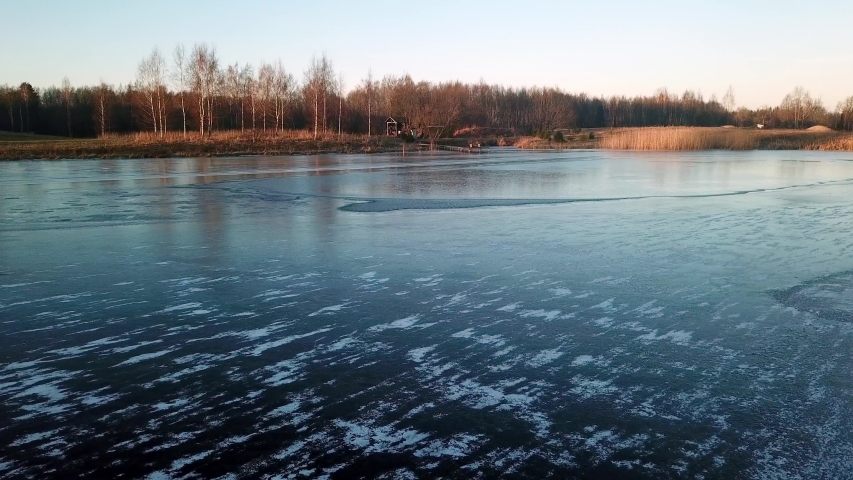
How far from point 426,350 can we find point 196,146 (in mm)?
35056

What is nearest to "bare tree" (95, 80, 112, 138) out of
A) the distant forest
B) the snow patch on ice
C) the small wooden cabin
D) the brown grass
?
the distant forest

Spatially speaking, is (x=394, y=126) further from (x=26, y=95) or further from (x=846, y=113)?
(x=846, y=113)

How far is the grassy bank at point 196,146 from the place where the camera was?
102 ft

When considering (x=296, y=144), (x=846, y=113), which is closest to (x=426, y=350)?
(x=296, y=144)

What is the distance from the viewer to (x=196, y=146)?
117ft

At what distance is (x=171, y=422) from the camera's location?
3002 millimetres

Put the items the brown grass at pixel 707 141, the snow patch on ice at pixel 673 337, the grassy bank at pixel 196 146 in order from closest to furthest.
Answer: the snow patch on ice at pixel 673 337
the grassy bank at pixel 196 146
the brown grass at pixel 707 141

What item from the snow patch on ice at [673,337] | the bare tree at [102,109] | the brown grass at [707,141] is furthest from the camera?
the bare tree at [102,109]

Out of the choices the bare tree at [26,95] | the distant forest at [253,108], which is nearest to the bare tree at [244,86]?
the distant forest at [253,108]

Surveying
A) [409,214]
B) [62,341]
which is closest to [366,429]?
[62,341]

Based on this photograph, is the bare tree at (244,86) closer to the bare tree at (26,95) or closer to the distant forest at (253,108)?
the distant forest at (253,108)

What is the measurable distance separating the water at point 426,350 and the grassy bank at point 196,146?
25.5 meters

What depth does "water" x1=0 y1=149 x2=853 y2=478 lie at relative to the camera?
274cm

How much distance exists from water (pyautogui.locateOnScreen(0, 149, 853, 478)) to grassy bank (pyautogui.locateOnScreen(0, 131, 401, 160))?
83.5ft
